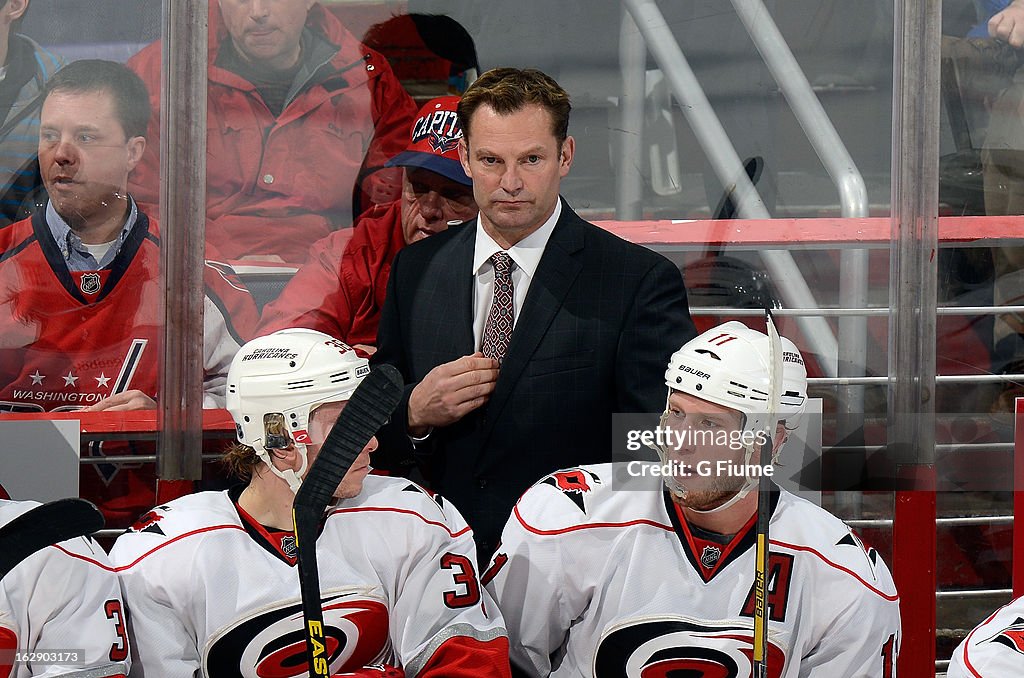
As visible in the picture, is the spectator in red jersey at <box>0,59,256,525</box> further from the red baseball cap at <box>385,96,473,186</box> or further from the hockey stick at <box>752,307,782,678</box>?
the hockey stick at <box>752,307,782,678</box>

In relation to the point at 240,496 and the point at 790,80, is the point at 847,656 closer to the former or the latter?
the point at 240,496

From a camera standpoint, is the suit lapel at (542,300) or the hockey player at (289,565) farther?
the suit lapel at (542,300)

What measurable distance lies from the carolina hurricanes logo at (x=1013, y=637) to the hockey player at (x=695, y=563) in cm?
18

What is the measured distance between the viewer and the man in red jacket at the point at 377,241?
2426mm

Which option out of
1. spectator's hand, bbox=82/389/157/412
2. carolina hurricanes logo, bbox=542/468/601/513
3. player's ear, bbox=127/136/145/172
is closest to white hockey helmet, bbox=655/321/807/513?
carolina hurricanes logo, bbox=542/468/601/513

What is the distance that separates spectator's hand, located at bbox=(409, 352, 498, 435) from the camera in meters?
2.15

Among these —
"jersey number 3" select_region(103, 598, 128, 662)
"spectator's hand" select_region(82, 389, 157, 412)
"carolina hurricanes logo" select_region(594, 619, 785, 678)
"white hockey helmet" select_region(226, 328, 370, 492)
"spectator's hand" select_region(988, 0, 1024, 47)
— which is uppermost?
"spectator's hand" select_region(988, 0, 1024, 47)

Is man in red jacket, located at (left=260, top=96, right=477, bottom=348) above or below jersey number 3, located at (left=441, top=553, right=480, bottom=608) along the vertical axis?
above

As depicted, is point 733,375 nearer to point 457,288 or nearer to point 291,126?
point 457,288

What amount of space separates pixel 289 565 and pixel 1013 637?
1.07 m

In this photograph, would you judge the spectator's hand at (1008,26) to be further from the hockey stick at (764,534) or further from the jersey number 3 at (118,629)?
the jersey number 3 at (118,629)

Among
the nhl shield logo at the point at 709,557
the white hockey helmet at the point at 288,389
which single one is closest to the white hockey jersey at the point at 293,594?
the white hockey helmet at the point at 288,389

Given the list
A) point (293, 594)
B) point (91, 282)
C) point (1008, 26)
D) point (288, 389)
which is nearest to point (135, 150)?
point (91, 282)

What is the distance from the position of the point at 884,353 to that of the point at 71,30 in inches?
64.8
